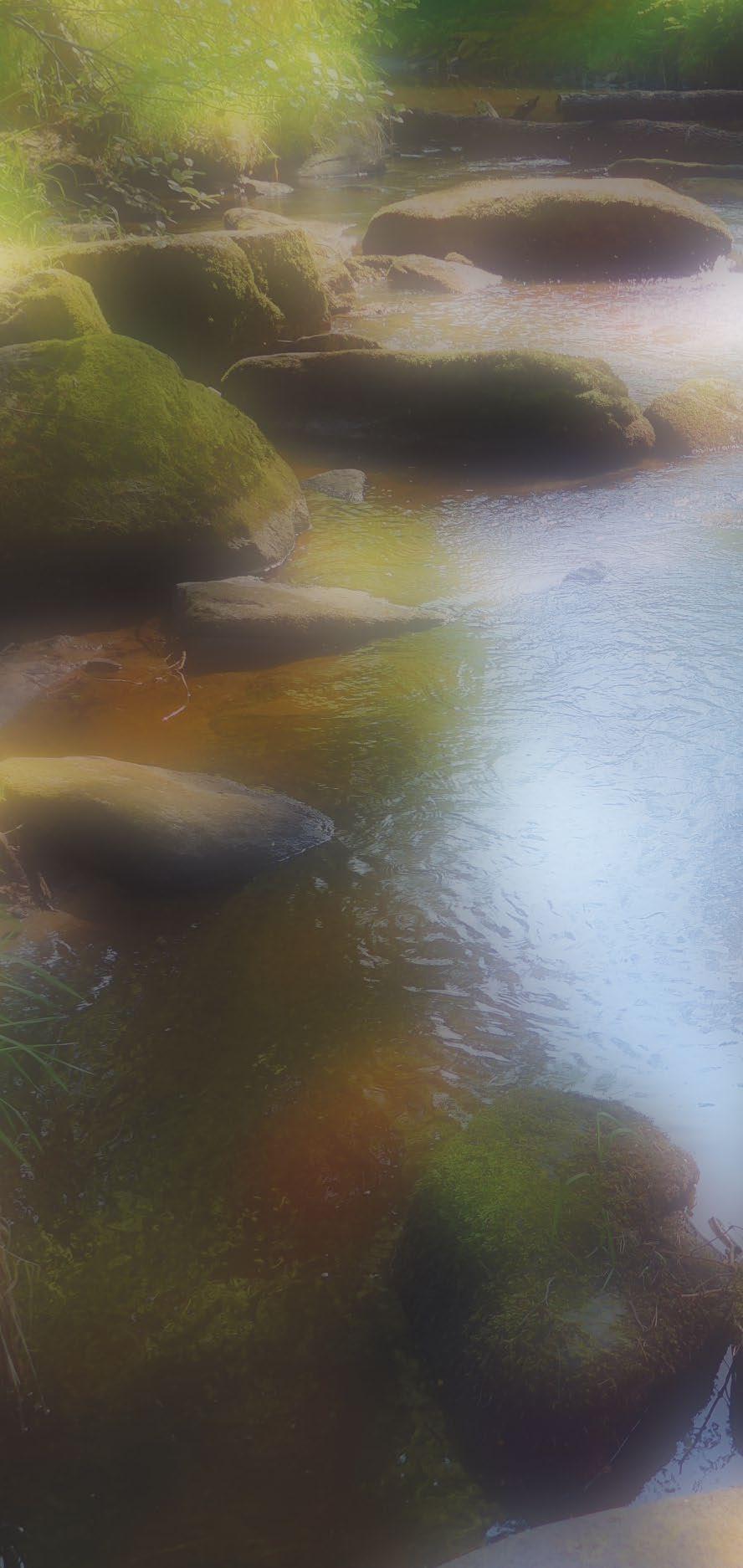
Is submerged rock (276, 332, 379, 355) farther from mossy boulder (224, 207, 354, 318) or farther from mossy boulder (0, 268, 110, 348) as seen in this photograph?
mossy boulder (0, 268, 110, 348)

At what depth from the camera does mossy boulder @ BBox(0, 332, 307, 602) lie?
5.55m

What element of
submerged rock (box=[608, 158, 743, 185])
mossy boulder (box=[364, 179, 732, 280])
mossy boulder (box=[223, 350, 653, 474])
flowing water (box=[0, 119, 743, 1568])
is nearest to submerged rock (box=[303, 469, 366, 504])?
mossy boulder (box=[223, 350, 653, 474])

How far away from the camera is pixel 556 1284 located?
224cm

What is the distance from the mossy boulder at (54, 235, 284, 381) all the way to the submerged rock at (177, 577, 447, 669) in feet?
14.0

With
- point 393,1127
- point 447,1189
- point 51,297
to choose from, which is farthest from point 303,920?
point 51,297

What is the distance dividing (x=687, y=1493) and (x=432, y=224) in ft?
45.7

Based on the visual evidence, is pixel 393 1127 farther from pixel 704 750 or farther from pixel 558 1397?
pixel 704 750

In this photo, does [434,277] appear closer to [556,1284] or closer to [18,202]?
[18,202]

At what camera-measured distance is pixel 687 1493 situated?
203cm

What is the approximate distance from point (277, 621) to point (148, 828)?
6.13 feet

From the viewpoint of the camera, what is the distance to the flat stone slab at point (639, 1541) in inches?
75.6

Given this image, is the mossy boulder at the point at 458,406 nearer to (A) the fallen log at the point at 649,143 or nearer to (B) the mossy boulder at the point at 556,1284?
(B) the mossy boulder at the point at 556,1284

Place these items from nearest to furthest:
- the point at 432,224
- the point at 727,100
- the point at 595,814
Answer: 1. the point at 595,814
2. the point at 432,224
3. the point at 727,100

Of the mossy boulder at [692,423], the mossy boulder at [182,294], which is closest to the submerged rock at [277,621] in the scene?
the mossy boulder at [692,423]
